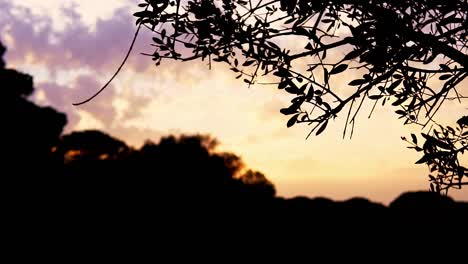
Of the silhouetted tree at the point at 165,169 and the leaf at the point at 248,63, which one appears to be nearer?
the leaf at the point at 248,63

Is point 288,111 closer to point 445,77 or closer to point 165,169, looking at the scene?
point 445,77

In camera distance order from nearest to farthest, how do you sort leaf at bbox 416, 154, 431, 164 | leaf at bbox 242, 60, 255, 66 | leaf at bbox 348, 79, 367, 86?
1. leaf at bbox 348, 79, 367, 86
2. leaf at bbox 416, 154, 431, 164
3. leaf at bbox 242, 60, 255, 66

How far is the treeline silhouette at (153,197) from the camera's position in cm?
2702

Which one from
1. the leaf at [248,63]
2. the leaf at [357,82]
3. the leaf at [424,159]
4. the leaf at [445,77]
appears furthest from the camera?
the leaf at [248,63]

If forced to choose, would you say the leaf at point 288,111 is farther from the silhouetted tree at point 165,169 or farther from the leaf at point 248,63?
the silhouetted tree at point 165,169

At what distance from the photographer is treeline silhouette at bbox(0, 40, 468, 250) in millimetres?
27016

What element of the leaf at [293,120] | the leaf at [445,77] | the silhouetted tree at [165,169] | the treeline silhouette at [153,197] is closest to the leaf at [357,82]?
the leaf at [293,120]

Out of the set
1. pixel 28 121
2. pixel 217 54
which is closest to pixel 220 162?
pixel 28 121

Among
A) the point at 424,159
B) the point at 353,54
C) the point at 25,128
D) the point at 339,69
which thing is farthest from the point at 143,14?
the point at 25,128

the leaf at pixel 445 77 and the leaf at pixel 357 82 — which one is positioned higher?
the leaf at pixel 445 77

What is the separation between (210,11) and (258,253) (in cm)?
1940

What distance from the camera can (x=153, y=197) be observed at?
30.5 meters

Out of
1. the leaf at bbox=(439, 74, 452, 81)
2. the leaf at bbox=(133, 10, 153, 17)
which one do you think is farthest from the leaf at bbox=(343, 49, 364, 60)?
the leaf at bbox=(133, 10, 153, 17)

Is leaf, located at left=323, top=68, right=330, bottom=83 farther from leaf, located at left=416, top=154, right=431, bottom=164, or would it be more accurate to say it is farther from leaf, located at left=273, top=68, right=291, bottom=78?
leaf, located at left=416, top=154, right=431, bottom=164
